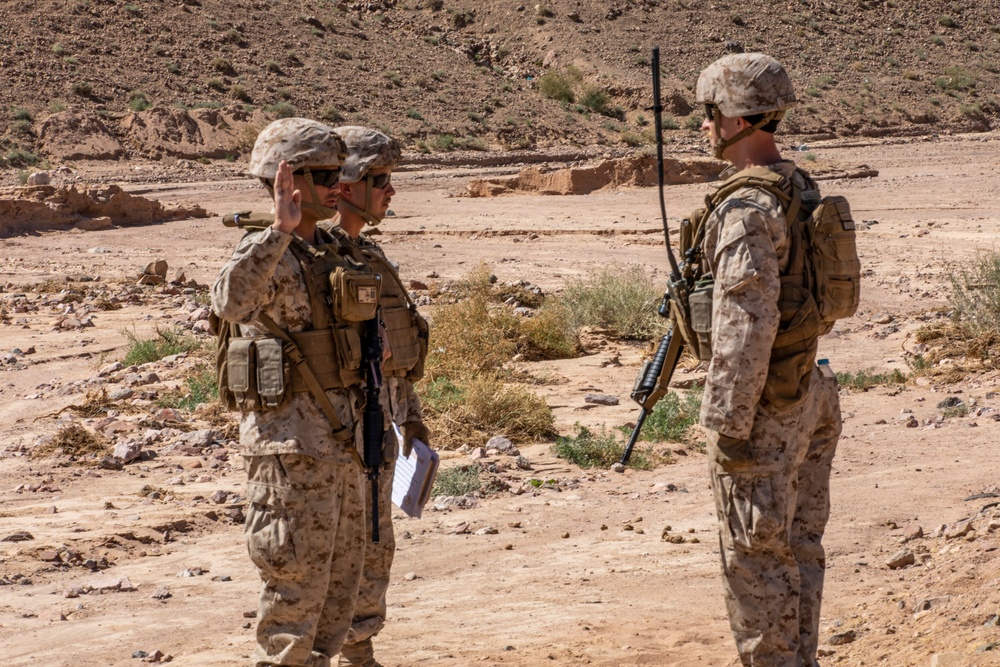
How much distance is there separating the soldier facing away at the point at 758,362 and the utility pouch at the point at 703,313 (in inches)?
1.2

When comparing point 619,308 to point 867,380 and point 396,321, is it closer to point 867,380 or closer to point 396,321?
point 867,380

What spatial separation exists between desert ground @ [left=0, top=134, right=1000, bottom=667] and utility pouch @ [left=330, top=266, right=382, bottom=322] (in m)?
1.61

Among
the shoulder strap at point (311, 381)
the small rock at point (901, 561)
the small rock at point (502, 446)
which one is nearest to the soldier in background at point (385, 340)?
the shoulder strap at point (311, 381)

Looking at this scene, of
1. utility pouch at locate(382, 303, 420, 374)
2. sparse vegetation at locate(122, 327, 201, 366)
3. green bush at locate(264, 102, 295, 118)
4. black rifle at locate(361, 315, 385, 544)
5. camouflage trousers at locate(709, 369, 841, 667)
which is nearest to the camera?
camouflage trousers at locate(709, 369, 841, 667)

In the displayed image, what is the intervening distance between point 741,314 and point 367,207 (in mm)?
1495

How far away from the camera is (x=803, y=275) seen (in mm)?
3611

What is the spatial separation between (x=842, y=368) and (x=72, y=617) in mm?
6775

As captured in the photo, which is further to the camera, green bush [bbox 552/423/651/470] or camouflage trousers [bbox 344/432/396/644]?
green bush [bbox 552/423/651/470]

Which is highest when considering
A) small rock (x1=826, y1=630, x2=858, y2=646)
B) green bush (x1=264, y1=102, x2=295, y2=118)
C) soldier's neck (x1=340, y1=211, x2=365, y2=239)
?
green bush (x1=264, y1=102, x2=295, y2=118)

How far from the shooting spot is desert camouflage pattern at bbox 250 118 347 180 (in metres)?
3.68

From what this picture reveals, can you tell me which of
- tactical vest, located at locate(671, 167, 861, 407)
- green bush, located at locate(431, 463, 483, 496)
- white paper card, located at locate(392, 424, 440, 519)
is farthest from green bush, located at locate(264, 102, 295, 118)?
tactical vest, located at locate(671, 167, 861, 407)

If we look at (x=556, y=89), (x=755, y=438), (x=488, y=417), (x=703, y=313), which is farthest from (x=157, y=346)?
(x=556, y=89)

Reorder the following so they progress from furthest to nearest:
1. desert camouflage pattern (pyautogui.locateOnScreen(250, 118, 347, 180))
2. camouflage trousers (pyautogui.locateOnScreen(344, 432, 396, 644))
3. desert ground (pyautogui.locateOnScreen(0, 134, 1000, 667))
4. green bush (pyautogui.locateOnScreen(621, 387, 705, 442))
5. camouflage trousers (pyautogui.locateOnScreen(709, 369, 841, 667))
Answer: green bush (pyautogui.locateOnScreen(621, 387, 705, 442))
desert ground (pyautogui.locateOnScreen(0, 134, 1000, 667))
camouflage trousers (pyautogui.locateOnScreen(344, 432, 396, 644))
desert camouflage pattern (pyautogui.locateOnScreen(250, 118, 347, 180))
camouflage trousers (pyautogui.locateOnScreen(709, 369, 841, 667))

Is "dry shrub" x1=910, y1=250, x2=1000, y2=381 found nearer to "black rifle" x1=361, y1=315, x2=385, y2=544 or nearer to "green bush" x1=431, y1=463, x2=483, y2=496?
"green bush" x1=431, y1=463, x2=483, y2=496
